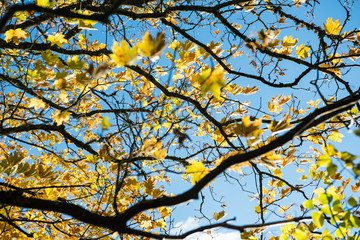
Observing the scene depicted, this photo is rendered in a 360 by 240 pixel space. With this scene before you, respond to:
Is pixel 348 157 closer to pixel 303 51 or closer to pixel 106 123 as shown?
pixel 106 123

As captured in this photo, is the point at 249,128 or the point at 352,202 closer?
the point at 352,202

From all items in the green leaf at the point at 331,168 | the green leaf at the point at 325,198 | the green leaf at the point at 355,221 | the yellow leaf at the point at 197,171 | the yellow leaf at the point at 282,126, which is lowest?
the green leaf at the point at 355,221

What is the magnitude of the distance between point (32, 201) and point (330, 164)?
1103mm

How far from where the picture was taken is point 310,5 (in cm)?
288

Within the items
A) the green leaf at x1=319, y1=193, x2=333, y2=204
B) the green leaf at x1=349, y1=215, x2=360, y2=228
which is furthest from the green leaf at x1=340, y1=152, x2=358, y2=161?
the green leaf at x1=349, y1=215, x2=360, y2=228

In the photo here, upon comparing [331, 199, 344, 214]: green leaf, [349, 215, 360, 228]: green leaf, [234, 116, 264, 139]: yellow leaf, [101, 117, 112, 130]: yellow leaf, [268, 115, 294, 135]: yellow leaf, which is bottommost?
[349, 215, 360, 228]: green leaf

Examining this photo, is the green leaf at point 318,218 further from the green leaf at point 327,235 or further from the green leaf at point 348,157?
the green leaf at point 348,157

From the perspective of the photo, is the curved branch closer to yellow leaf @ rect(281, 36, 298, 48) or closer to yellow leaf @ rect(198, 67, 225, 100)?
yellow leaf @ rect(198, 67, 225, 100)

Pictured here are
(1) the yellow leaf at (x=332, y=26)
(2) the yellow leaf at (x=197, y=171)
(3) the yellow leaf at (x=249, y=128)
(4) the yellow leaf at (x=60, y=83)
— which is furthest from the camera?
(1) the yellow leaf at (x=332, y=26)

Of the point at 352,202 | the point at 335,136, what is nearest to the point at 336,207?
the point at 352,202

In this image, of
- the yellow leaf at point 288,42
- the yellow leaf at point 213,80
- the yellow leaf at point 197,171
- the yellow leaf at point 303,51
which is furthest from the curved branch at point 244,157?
the yellow leaf at point 303,51

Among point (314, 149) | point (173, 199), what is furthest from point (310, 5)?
point (173, 199)

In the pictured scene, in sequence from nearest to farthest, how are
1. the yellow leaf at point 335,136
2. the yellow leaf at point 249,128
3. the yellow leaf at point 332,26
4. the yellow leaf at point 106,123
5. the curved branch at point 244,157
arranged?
the curved branch at point 244,157
the yellow leaf at point 106,123
the yellow leaf at point 249,128
the yellow leaf at point 332,26
the yellow leaf at point 335,136

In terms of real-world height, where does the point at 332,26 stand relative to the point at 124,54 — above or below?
above
